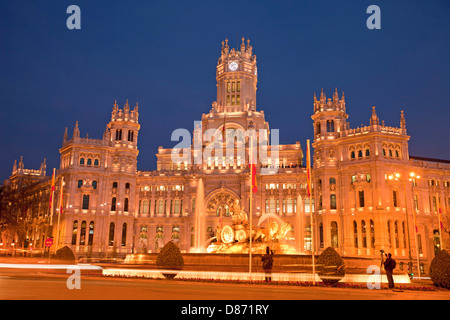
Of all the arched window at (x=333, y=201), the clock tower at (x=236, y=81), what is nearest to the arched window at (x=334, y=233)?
the arched window at (x=333, y=201)

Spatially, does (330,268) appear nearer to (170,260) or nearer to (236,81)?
(170,260)

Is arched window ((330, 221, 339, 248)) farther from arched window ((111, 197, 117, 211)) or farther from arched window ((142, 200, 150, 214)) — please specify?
arched window ((111, 197, 117, 211))

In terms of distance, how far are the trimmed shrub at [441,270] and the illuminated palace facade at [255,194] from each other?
41.5 meters

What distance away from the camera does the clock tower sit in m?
105

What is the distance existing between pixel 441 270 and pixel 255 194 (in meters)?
57.5

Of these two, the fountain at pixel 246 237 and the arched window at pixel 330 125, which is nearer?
the fountain at pixel 246 237

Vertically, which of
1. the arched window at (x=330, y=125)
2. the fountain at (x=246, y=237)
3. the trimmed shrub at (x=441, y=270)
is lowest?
the trimmed shrub at (x=441, y=270)

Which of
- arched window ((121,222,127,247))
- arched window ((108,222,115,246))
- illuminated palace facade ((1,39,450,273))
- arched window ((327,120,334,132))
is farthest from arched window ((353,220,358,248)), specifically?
arched window ((108,222,115,246))

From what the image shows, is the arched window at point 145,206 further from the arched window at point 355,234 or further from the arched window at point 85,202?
the arched window at point 355,234

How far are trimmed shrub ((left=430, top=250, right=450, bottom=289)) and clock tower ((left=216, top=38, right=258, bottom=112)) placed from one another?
7522 centimetres

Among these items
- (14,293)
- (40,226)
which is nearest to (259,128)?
(40,226)

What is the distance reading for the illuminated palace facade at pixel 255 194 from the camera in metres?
74.4
